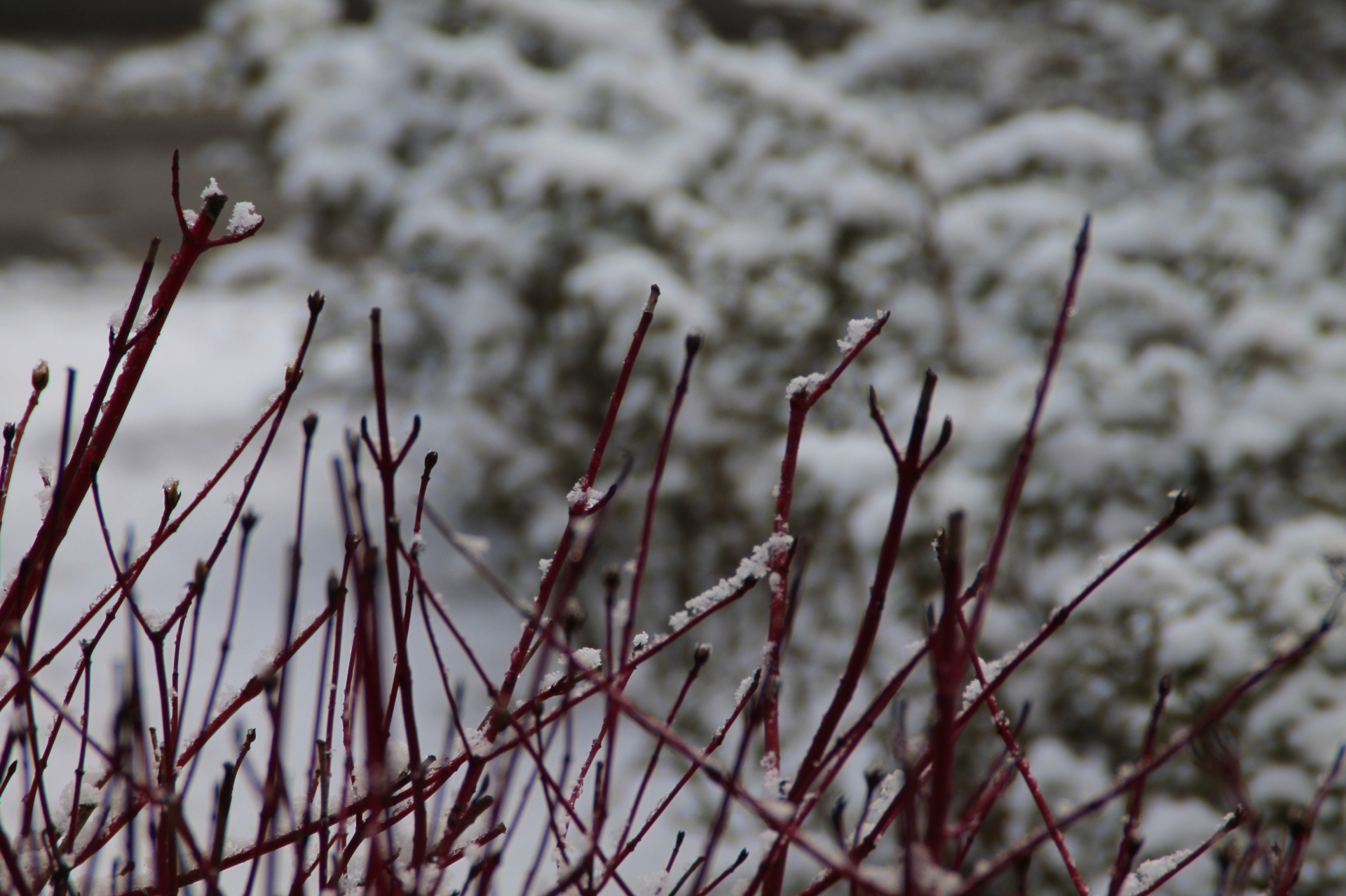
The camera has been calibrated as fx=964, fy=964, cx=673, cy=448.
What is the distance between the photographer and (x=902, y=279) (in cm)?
334

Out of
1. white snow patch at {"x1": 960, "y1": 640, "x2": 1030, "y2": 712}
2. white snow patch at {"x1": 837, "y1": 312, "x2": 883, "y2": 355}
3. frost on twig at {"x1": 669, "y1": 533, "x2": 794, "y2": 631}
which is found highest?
white snow patch at {"x1": 837, "y1": 312, "x2": 883, "y2": 355}

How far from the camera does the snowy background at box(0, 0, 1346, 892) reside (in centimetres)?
248

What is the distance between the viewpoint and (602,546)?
3.96 meters

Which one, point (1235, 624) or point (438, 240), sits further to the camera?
point (438, 240)

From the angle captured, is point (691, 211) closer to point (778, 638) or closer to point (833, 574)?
point (833, 574)

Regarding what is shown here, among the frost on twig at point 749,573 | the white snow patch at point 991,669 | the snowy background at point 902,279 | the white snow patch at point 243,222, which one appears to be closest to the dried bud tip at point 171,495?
the white snow patch at point 243,222

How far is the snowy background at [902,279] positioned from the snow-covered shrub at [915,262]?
0.05 ft

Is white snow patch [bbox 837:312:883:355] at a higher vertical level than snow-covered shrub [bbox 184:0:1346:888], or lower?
lower

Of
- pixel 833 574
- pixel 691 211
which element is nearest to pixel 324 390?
pixel 691 211

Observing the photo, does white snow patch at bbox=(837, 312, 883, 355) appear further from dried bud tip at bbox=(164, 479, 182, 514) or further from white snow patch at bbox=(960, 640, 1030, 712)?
dried bud tip at bbox=(164, 479, 182, 514)

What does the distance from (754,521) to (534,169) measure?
1.53 metres

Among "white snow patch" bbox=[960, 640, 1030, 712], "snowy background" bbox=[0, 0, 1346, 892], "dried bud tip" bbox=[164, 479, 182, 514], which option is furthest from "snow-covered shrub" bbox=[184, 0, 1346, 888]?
"dried bud tip" bbox=[164, 479, 182, 514]

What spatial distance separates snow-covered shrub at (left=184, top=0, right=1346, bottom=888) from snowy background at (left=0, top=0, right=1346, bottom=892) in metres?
0.01

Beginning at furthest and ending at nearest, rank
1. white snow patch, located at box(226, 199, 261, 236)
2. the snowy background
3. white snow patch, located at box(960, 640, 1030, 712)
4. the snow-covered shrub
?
the snow-covered shrub < the snowy background < white snow patch, located at box(226, 199, 261, 236) < white snow patch, located at box(960, 640, 1030, 712)
